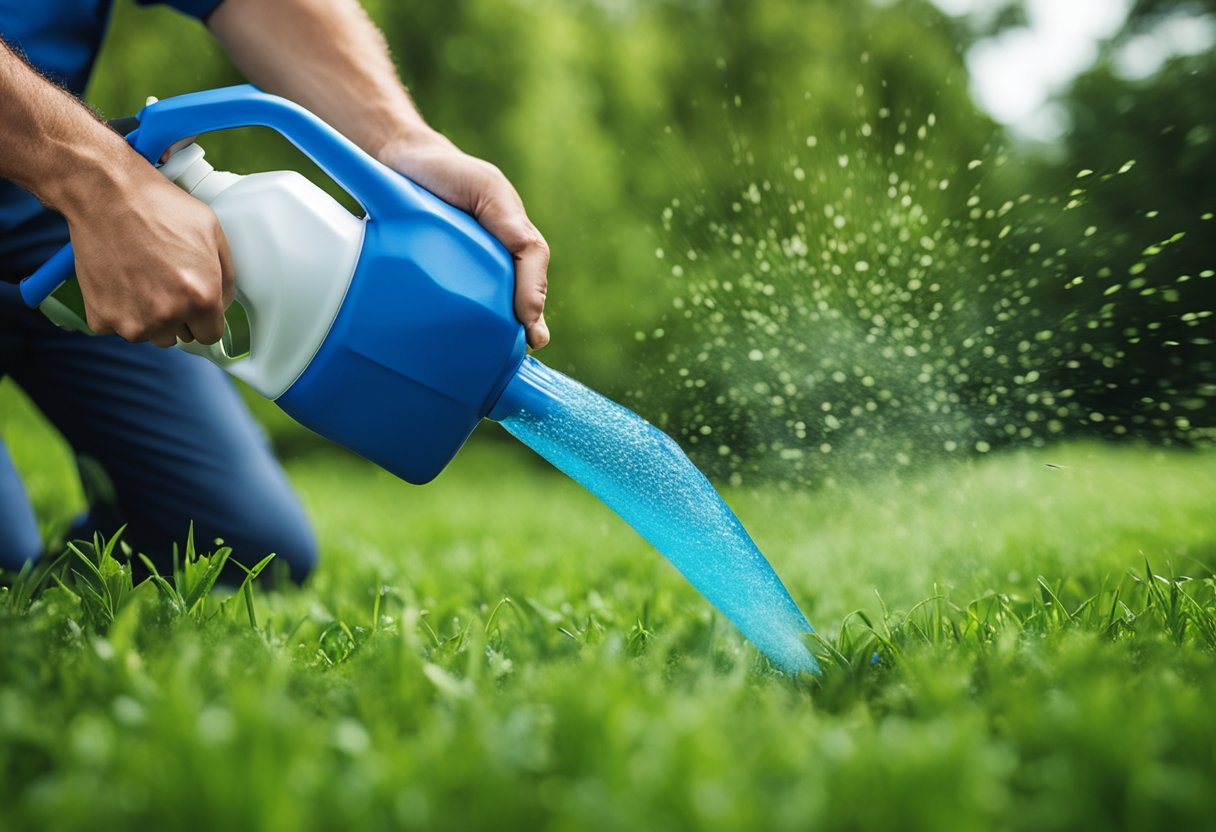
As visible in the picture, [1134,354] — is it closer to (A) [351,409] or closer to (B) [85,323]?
(A) [351,409]

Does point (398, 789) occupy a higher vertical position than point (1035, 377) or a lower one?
lower

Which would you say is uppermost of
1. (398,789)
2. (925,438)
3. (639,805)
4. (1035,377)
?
(1035,377)

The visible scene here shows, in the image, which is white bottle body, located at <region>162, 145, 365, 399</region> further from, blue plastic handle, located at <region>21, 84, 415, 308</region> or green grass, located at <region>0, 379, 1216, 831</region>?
green grass, located at <region>0, 379, 1216, 831</region>

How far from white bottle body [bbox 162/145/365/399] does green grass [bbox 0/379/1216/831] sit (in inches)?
13.7

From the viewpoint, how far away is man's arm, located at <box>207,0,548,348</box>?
63.6 inches

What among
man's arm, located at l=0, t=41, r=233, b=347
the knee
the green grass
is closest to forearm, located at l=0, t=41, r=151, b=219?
man's arm, located at l=0, t=41, r=233, b=347

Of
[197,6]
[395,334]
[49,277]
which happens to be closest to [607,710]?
[395,334]

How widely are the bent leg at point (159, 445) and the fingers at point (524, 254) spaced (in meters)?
1.01

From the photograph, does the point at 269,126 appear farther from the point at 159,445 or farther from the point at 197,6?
the point at 159,445

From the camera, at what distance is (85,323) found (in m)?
1.55

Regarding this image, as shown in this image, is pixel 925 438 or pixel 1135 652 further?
pixel 925 438

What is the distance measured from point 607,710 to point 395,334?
64 cm

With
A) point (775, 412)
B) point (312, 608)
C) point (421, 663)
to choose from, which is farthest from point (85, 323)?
point (775, 412)

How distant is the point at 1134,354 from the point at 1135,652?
967 millimetres
